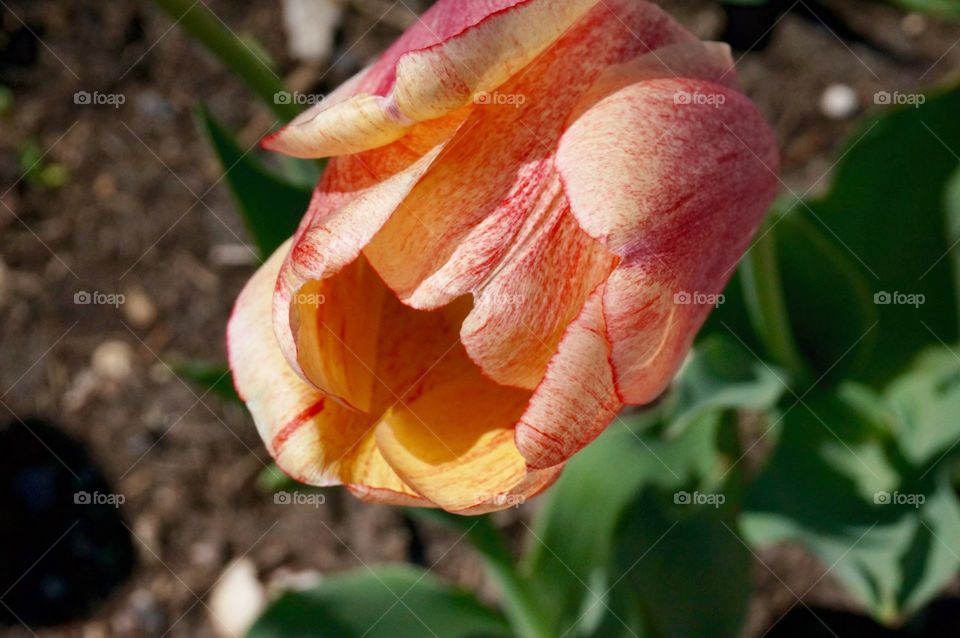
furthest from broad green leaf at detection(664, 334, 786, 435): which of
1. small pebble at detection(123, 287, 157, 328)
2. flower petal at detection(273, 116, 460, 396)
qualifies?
small pebble at detection(123, 287, 157, 328)

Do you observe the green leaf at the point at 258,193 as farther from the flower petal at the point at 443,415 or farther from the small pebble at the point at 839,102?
the small pebble at the point at 839,102

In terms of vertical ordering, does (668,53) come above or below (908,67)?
above

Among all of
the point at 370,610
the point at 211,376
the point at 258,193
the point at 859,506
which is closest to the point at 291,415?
the point at 211,376

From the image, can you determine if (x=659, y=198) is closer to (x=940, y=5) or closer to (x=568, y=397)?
(x=568, y=397)

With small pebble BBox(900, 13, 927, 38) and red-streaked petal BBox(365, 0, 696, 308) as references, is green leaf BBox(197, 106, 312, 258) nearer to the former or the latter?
red-streaked petal BBox(365, 0, 696, 308)

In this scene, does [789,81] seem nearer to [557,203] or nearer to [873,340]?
[873,340]

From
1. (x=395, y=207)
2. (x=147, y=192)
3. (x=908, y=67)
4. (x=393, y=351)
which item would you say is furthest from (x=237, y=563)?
(x=908, y=67)
